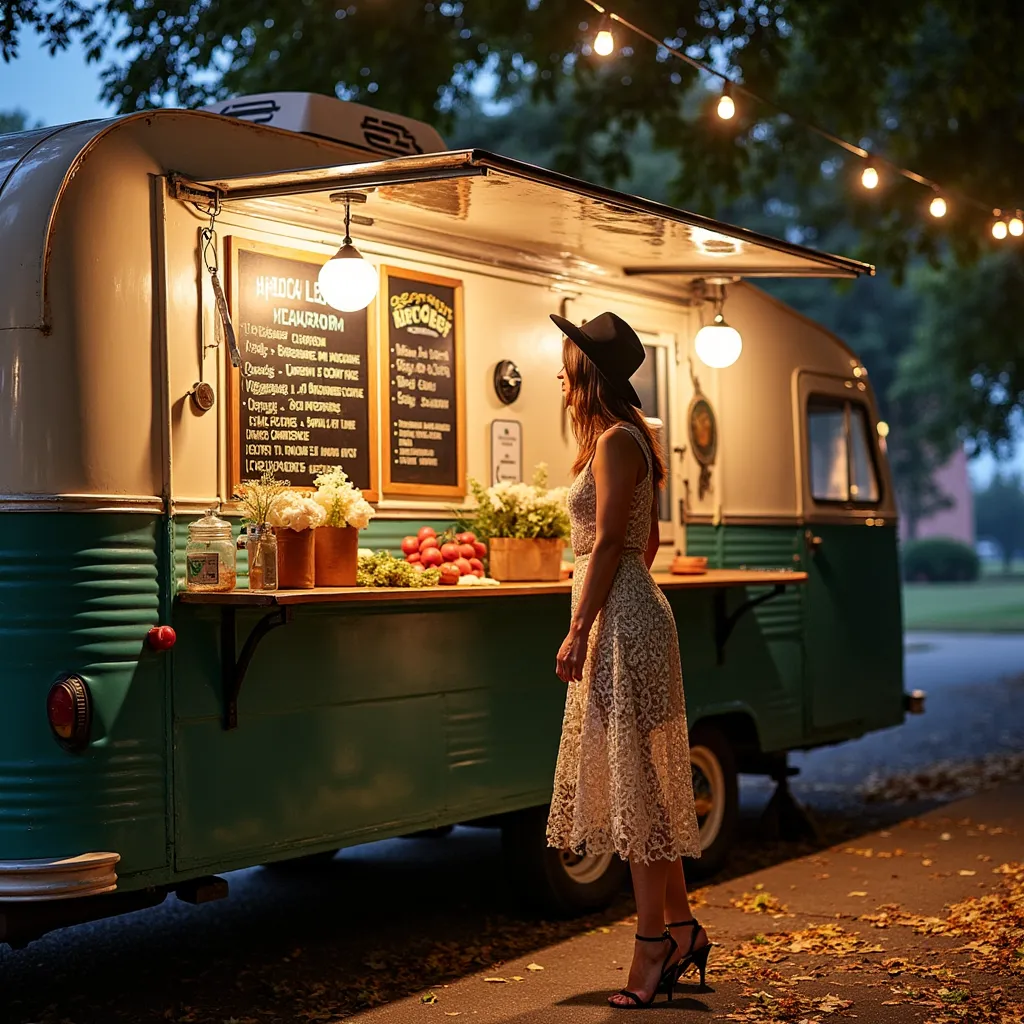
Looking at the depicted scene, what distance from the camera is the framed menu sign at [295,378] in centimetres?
604

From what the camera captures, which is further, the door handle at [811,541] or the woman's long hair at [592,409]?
the door handle at [811,541]

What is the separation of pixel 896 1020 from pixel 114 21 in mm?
8747

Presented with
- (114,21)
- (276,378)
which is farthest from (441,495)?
(114,21)

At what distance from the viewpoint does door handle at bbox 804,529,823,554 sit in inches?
360

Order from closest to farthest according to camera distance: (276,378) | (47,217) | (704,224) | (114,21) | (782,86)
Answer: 1. (47,217)
2. (276,378)
3. (704,224)
4. (114,21)
5. (782,86)

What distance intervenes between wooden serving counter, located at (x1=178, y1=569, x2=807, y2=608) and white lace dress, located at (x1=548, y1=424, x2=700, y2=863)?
0.60 metres

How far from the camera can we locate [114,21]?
11.4 meters

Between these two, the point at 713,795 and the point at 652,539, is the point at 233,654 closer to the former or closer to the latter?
the point at 652,539

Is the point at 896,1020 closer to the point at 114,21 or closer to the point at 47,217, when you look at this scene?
the point at 47,217

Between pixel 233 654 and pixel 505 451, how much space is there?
2016 mm

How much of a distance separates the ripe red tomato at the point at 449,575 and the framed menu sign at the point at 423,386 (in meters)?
0.43

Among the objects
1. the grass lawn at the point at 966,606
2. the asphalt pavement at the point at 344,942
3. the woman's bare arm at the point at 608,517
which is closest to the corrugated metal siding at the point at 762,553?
the asphalt pavement at the point at 344,942

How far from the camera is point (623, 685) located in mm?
5738

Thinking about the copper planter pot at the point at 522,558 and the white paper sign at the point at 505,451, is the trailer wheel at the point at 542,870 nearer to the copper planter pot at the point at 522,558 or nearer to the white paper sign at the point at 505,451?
the copper planter pot at the point at 522,558
